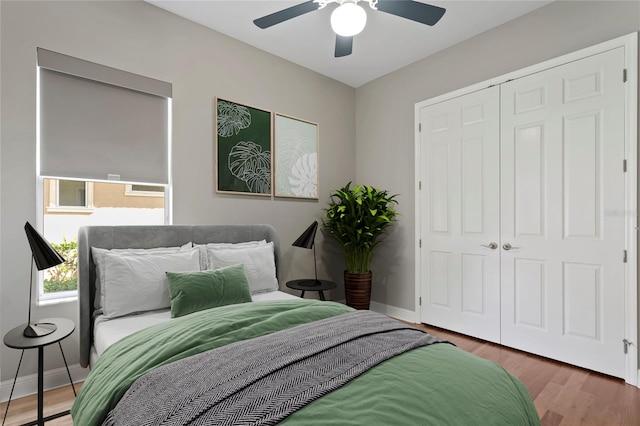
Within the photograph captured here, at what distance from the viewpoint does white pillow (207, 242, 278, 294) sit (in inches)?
98.0

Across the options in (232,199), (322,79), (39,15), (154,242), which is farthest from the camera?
(322,79)

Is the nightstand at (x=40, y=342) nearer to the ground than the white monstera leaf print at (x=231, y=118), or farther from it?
nearer to the ground

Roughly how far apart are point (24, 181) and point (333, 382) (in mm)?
2379

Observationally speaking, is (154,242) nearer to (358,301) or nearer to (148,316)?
(148,316)

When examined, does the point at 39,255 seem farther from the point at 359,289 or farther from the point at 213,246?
the point at 359,289

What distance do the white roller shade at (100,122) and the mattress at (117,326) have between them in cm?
109

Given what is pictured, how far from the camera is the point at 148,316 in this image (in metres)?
2.02

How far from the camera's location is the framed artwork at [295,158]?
3.43 metres

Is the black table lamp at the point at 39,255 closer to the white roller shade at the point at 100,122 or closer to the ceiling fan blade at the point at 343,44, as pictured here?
the white roller shade at the point at 100,122

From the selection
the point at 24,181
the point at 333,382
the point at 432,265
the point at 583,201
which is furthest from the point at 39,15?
the point at 583,201

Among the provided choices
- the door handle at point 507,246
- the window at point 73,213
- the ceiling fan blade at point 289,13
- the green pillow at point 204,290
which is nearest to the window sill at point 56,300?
the window at point 73,213

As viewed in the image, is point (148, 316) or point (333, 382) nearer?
point (333, 382)

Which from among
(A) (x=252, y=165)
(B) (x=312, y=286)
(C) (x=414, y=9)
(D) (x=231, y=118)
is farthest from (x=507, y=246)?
(D) (x=231, y=118)

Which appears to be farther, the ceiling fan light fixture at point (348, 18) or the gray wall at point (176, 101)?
the gray wall at point (176, 101)
